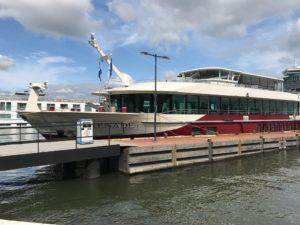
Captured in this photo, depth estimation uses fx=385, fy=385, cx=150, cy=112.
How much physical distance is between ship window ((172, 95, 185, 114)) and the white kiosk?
979 centimetres

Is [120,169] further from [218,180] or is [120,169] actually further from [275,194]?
[275,194]

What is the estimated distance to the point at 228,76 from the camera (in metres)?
34.8

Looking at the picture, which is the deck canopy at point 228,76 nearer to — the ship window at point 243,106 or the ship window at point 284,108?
the ship window at point 243,106

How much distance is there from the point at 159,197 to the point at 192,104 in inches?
590

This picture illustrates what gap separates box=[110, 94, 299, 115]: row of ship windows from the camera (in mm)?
28031

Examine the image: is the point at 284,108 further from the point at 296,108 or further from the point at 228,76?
the point at 228,76

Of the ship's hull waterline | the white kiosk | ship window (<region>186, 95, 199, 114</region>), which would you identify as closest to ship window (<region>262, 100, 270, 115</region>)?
the ship's hull waterline

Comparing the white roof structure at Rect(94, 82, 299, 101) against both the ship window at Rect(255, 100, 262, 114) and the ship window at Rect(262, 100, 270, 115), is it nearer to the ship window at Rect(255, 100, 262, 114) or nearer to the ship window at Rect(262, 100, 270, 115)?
the ship window at Rect(255, 100, 262, 114)

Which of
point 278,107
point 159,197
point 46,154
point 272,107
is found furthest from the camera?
point 278,107

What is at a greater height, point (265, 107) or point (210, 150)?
point (265, 107)

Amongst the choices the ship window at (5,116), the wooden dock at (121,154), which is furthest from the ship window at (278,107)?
the ship window at (5,116)

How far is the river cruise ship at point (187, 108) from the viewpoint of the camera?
24500 mm

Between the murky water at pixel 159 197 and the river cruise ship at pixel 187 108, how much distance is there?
4654 mm

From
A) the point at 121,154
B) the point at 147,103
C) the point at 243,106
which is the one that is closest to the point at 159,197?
the point at 121,154
